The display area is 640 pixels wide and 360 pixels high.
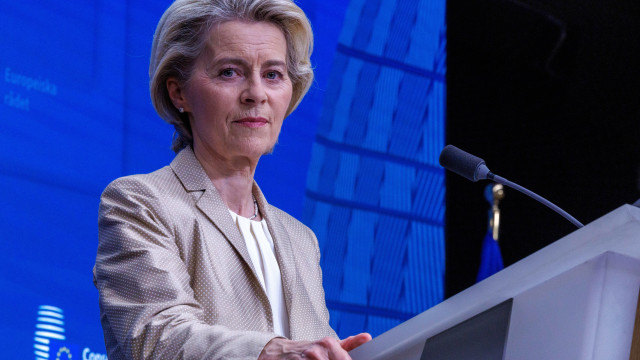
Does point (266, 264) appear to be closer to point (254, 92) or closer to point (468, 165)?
point (254, 92)

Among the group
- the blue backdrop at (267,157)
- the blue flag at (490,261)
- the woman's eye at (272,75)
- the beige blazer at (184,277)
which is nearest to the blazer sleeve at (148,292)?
the beige blazer at (184,277)

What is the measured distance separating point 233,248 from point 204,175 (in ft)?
0.64

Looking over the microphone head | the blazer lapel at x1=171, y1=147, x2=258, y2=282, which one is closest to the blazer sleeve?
the blazer lapel at x1=171, y1=147, x2=258, y2=282

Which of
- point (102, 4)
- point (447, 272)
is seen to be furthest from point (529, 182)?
point (102, 4)

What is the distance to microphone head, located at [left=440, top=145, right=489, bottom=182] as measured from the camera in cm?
171

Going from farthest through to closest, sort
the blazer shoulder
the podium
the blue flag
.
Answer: the blue flag
the blazer shoulder
the podium

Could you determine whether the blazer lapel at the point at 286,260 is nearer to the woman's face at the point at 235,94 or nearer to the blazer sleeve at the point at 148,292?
the woman's face at the point at 235,94

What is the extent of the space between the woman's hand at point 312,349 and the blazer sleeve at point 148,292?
0.9 inches

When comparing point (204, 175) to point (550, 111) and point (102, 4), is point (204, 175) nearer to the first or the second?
point (102, 4)

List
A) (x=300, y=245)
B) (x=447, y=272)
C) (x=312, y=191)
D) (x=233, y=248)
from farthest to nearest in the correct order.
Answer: (x=447, y=272) < (x=312, y=191) < (x=300, y=245) < (x=233, y=248)

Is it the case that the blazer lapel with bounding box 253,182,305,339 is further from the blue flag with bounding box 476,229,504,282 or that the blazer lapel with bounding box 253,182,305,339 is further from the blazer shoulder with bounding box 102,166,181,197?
the blue flag with bounding box 476,229,504,282

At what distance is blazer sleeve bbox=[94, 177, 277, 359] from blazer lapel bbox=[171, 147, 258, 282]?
12 centimetres

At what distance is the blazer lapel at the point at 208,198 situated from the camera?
1711mm

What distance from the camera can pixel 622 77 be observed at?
489 centimetres
